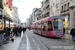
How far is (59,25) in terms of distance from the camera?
2139 centimetres

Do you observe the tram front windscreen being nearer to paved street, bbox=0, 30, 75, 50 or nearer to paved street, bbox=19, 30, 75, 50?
paved street, bbox=19, 30, 75, 50

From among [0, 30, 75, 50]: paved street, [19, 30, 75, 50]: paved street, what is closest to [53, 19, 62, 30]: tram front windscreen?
[19, 30, 75, 50]: paved street

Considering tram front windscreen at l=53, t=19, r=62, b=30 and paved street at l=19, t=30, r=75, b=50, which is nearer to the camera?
paved street at l=19, t=30, r=75, b=50

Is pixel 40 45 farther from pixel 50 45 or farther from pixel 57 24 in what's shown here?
pixel 57 24

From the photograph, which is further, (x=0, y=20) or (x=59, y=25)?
(x=59, y=25)

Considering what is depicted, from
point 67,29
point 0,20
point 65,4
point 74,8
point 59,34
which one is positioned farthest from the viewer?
point 65,4

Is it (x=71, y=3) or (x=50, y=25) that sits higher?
(x=71, y=3)

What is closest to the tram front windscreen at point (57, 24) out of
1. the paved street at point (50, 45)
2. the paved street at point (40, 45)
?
the paved street at point (50, 45)

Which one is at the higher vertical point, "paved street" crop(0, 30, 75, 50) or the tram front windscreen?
the tram front windscreen

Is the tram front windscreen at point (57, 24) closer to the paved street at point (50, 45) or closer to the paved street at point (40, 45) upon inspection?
the paved street at point (50, 45)

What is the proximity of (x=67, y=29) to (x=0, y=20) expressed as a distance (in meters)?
23.3

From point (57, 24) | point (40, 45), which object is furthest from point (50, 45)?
point (57, 24)

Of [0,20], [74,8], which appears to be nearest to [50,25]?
[0,20]

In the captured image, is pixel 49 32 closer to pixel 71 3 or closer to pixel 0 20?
pixel 0 20
